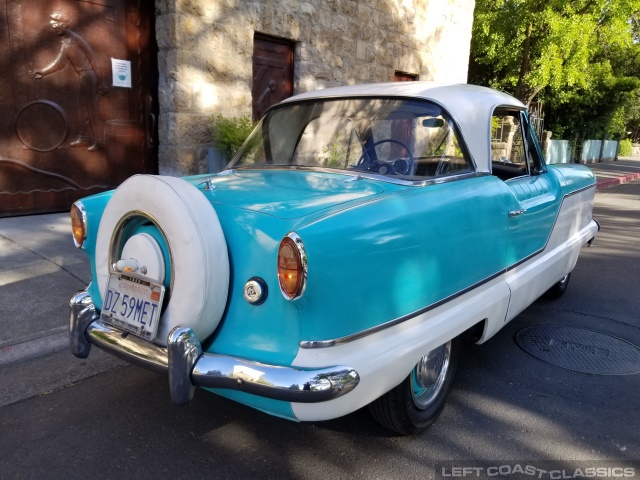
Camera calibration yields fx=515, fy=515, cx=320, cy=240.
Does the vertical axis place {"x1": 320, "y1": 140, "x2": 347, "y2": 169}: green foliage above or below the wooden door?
below

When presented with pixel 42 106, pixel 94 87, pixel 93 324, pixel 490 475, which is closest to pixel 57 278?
pixel 93 324

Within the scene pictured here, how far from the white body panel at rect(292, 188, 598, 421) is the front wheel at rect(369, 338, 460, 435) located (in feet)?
0.71

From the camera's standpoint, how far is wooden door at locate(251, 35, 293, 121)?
25.9 feet

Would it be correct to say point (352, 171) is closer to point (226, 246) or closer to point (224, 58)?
point (226, 246)

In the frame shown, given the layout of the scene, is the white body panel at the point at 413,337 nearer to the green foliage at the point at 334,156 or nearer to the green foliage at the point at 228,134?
the green foliage at the point at 334,156

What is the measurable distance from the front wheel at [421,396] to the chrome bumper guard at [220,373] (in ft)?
1.72

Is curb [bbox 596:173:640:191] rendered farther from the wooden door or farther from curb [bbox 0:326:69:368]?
curb [bbox 0:326:69:368]

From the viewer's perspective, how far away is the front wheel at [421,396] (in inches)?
93.8

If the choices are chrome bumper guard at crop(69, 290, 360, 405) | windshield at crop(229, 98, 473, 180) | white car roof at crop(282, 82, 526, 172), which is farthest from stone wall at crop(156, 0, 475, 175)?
chrome bumper guard at crop(69, 290, 360, 405)

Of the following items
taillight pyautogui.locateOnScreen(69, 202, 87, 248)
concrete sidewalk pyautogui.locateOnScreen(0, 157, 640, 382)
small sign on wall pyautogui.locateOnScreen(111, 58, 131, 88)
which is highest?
small sign on wall pyautogui.locateOnScreen(111, 58, 131, 88)

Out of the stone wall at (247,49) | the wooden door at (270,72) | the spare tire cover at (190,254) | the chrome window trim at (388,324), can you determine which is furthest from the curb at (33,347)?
the wooden door at (270,72)

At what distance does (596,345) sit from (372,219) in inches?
103

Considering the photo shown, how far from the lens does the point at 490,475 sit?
7.65 feet

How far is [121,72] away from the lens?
6734 millimetres
